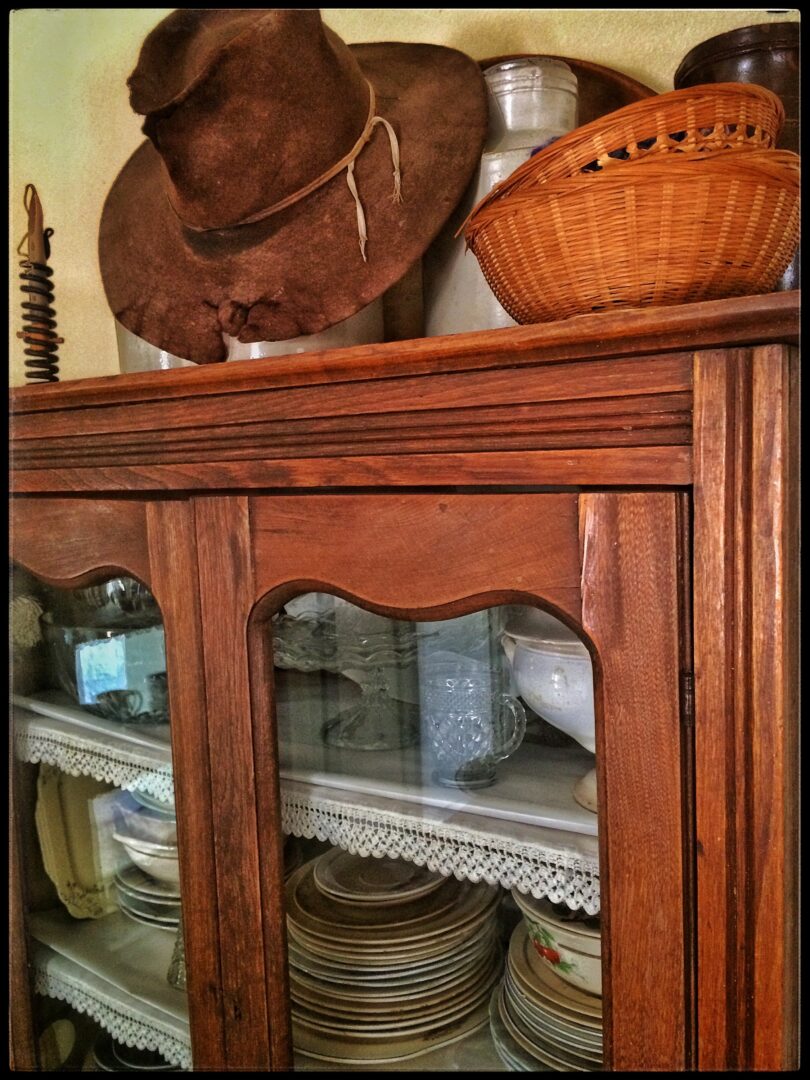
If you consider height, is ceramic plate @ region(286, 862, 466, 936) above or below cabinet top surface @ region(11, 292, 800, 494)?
below

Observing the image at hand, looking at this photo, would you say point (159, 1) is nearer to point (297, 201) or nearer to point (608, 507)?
point (297, 201)

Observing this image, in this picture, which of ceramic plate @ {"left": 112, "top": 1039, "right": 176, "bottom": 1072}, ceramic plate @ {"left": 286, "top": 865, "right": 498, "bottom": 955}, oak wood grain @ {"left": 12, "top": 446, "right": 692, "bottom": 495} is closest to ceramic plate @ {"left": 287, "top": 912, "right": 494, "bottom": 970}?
ceramic plate @ {"left": 286, "top": 865, "right": 498, "bottom": 955}

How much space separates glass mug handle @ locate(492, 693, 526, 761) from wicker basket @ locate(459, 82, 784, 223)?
0.34m

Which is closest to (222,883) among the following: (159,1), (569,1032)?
(569,1032)

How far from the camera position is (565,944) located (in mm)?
542

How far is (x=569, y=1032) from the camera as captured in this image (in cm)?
55

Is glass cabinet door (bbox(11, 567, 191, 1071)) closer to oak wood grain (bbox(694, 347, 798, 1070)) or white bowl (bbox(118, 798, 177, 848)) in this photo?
white bowl (bbox(118, 798, 177, 848))

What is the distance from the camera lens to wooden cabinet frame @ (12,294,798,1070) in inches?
16.4

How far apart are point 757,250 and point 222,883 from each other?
586 mm

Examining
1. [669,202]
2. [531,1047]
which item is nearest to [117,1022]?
[531,1047]

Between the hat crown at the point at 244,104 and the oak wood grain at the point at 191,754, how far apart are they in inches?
10.2

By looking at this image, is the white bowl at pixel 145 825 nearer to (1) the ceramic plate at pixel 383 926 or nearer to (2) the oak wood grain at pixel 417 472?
(1) the ceramic plate at pixel 383 926

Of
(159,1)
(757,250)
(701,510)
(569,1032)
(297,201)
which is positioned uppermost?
(159,1)

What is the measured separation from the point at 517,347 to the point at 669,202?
11cm
